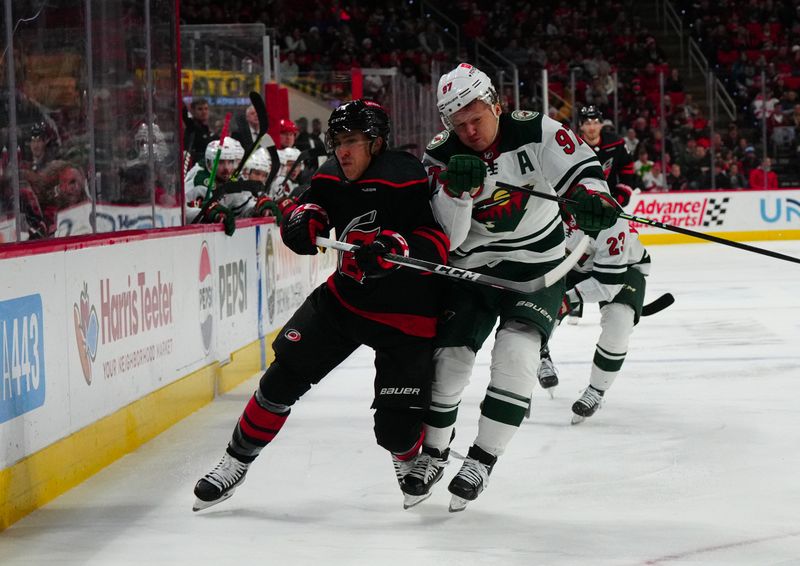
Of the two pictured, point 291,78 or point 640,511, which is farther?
point 291,78

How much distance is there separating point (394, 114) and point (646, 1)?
11.9 meters

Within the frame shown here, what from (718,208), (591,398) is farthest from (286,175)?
(718,208)

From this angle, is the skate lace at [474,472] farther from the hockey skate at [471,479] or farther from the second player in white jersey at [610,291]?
the second player in white jersey at [610,291]

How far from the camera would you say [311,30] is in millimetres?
19766

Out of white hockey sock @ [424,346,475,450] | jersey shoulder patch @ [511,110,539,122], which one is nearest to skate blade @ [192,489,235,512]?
white hockey sock @ [424,346,475,450]

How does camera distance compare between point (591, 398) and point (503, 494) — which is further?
point (591, 398)

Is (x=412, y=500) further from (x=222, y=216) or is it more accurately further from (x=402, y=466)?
(x=222, y=216)

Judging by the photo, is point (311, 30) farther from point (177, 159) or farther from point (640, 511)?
point (640, 511)

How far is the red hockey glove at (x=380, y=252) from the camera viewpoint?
11.2 ft

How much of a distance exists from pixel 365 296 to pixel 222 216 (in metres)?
2.98

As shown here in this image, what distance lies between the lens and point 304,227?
11.5 feet

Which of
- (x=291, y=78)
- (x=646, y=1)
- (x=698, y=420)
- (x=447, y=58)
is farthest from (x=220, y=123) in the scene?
(x=646, y=1)

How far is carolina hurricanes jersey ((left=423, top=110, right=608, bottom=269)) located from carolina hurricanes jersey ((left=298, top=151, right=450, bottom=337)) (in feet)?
0.35

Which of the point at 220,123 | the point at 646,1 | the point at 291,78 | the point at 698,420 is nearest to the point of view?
the point at 698,420
